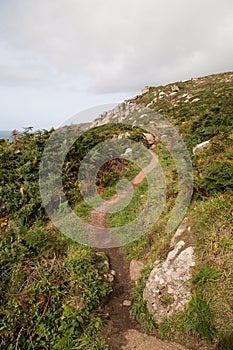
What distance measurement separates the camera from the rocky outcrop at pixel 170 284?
5.21m

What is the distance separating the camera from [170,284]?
18.0 feet

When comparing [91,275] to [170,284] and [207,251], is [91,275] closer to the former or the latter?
[170,284]

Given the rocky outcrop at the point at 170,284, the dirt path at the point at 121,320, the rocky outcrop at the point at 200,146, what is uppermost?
the rocky outcrop at the point at 200,146

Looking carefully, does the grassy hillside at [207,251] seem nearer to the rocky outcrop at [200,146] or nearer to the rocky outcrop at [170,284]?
the rocky outcrop at [170,284]

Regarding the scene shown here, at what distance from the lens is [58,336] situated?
16.0 feet

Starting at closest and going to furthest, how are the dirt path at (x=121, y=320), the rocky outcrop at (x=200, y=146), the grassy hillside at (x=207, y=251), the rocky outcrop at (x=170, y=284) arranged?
the grassy hillside at (x=207, y=251), the dirt path at (x=121, y=320), the rocky outcrop at (x=170, y=284), the rocky outcrop at (x=200, y=146)

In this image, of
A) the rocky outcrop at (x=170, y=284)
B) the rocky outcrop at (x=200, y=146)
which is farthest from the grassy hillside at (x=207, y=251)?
the rocky outcrop at (x=200, y=146)

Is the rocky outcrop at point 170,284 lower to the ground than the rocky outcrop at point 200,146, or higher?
lower

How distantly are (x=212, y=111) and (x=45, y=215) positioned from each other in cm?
1246

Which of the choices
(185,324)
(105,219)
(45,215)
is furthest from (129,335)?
(45,215)

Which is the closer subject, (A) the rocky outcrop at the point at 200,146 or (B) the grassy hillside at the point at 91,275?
(B) the grassy hillside at the point at 91,275

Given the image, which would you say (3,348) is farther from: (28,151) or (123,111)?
(123,111)

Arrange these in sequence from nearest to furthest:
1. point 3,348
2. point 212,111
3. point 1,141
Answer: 1. point 3,348
2. point 1,141
3. point 212,111

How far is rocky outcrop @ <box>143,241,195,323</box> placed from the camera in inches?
205
